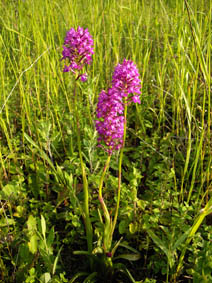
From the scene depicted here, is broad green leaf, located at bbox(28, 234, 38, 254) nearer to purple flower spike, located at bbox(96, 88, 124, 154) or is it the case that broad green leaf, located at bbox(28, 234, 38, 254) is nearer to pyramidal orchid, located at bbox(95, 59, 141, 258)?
pyramidal orchid, located at bbox(95, 59, 141, 258)

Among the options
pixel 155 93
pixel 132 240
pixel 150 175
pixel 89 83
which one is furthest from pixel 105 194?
pixel 155 93

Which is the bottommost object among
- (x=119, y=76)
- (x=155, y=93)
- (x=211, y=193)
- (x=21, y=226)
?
(x=21, y=226)

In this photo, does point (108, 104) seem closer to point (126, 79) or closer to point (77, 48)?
point (126, 79)

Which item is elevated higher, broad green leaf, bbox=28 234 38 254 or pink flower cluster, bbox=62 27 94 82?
pink flower cluster, bbox=62 27 94 82

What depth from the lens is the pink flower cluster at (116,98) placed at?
0.90 meters

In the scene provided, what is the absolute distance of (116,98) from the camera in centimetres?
90

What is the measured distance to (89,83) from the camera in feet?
5.58

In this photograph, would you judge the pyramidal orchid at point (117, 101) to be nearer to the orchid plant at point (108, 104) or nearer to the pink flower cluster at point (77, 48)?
the orchid plant at point (108, 104)

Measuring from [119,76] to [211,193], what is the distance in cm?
92

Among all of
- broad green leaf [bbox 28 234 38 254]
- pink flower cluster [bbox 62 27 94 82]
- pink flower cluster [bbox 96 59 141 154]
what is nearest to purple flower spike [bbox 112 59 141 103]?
pink flower cluster [bbox 96 59 141 154]

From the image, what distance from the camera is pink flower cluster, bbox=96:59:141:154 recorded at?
2.97ft

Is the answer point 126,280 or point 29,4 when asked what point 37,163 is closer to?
point 126,280

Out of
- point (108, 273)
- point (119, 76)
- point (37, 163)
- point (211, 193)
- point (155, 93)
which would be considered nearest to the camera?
point (119, 76)

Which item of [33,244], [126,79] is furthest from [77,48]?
[33,244]
